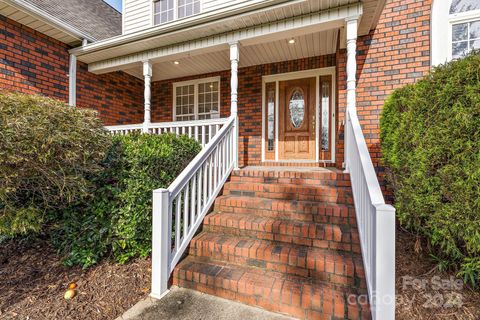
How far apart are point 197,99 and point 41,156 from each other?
4.73 m

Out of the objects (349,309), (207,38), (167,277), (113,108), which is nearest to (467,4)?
(207,38)

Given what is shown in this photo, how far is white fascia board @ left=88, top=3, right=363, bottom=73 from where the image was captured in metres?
3.53

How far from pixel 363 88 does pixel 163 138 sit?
3.52 metres

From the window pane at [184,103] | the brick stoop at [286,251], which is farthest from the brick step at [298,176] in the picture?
the window pane at [184,103]

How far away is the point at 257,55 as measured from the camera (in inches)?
204

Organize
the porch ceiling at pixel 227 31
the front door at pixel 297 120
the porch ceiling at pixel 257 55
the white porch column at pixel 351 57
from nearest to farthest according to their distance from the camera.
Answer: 1. the white porch column at pixel 351 57
2. the porch ceiling at pixel 227 31
3. the porch ceiling at pixel 257 55
4. the front door at pixel 297 120

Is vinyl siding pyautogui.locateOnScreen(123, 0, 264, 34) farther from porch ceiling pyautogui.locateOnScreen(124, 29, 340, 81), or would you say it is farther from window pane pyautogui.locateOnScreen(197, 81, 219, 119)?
window pane pyautogui.locateOnScreen(197, 81, 219, 119)

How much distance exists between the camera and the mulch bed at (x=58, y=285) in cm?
204

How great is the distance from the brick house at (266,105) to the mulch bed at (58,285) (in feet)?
1.24

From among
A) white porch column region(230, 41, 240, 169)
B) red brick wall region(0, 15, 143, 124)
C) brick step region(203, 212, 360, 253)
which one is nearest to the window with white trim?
red brick wall region(0, 15, 143, 124)

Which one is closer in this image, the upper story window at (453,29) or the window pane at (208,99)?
the upper story window at (453,29)

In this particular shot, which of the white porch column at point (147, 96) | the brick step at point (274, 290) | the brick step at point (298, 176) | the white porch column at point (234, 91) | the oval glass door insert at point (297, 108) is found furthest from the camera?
the oval glass door insert at point (297, 108)

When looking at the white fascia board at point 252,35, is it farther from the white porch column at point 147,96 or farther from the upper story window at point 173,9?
the upper story window at point 173,9

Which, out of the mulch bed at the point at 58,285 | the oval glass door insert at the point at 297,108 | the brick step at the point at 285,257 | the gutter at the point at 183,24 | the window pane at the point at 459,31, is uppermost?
the gutter at the point at 183,24
